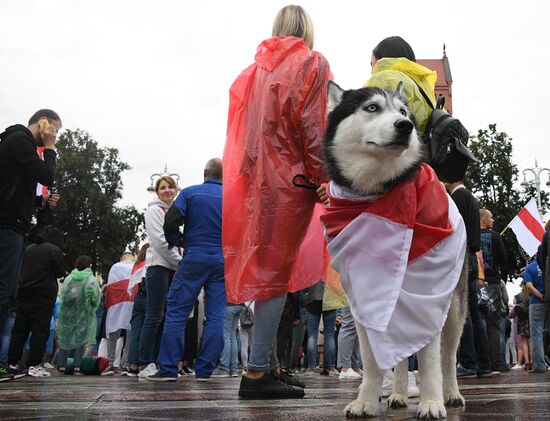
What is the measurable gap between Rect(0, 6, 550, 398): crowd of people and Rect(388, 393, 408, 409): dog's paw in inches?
31.5

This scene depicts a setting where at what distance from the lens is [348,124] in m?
3.43

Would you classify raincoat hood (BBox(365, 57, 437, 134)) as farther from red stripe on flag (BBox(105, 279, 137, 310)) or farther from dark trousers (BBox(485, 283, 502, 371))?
red stripe on flag (BBox(105, 279, 137, 310))

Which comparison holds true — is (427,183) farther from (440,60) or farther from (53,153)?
(440,60)

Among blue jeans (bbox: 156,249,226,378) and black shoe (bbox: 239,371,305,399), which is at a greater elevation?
blue jeans (bbox: 156,249,226,378)

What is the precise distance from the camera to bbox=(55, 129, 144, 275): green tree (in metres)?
52.6

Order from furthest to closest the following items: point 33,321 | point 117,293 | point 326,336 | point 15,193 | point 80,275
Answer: point 117,293, point 80,275, point 326,336, point 33,321, point 15,193

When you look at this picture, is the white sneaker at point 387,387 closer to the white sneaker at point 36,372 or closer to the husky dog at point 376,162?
the husky dog at point 376,162

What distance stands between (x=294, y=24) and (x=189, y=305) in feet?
Result: 11.0

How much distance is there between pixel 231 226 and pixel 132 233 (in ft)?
172

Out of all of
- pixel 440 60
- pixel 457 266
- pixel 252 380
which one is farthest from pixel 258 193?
pixel 440 60

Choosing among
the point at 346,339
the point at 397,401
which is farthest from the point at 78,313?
the point at 397,401

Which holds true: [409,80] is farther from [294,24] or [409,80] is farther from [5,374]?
[5,374]

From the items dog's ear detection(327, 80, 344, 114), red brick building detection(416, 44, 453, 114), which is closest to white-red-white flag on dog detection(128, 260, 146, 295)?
dog's ear detection(327, 80, 344, 114)

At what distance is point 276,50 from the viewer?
15.0ft
